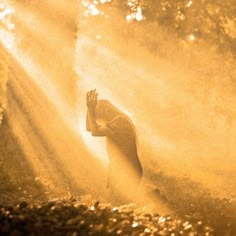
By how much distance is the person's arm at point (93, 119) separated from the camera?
930 cm

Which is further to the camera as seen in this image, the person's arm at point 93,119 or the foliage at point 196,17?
the foliage at point 196,17

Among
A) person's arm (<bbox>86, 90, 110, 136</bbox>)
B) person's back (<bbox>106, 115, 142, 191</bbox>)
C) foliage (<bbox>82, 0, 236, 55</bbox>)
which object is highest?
foliage (<bbox>82, 0, 236, 55</bbox>)

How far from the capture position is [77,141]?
45.3 feet

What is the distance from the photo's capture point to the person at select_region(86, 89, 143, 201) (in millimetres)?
9531

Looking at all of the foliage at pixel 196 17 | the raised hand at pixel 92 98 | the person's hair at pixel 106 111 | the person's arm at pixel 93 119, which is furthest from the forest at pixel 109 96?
the raised hand at pixel 92 98

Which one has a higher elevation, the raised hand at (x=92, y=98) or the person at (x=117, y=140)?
the raised hand at (x=92, y=98)

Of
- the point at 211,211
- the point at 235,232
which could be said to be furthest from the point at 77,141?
the point at 235,232

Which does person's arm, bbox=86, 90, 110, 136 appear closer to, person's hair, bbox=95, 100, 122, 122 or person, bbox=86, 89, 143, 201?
person, bbox=86, 89, 143, 201

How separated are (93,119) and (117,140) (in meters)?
0.83

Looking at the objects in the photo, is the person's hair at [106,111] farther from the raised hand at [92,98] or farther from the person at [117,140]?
the raised hand at [92,98]

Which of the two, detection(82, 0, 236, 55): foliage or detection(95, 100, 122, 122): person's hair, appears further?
detection(82, 0, 236, 55): foliage

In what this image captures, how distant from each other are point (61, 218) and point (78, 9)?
9.37m

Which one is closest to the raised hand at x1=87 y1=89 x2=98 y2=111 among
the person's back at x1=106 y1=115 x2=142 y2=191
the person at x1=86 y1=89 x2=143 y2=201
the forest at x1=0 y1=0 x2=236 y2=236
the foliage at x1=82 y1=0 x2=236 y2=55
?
the person at x1=86 y1=89 x2=143 y2=201

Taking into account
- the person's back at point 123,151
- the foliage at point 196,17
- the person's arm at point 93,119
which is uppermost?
the foliage at point 196,17
